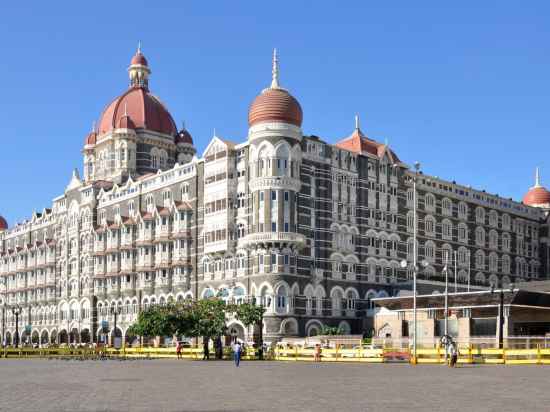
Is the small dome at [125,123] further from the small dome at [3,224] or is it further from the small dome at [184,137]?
the small dome at [3,224]

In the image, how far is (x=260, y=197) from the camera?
263 feet

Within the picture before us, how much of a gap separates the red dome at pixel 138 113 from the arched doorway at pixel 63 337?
2850cm

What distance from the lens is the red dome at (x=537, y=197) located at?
119 metres

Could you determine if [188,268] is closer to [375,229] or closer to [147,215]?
[147,215]

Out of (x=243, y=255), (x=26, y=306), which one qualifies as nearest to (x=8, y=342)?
(x=26, y=306)

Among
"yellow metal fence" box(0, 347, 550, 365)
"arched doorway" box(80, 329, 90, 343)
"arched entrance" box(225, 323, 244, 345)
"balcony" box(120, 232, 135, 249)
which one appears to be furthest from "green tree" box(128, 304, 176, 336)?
"arched doorway" box(80, 329, 90, 343)

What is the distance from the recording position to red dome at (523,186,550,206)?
119 m

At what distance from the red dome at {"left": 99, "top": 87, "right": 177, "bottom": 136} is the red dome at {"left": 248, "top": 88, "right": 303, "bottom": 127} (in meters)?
34.1

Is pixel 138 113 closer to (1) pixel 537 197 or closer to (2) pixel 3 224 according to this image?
(2) pixel 3 224

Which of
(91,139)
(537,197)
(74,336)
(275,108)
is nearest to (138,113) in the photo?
(91,139)

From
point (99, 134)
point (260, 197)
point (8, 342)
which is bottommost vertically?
point (8, 342)

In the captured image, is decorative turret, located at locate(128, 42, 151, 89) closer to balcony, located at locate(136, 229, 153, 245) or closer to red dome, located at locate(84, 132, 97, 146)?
red dome, located at locate(84, 132, 97, 146)

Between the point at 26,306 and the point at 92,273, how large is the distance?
Answer: 23354mm

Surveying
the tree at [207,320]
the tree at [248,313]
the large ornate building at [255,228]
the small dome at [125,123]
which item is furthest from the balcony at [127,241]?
the tree at [207,320]
